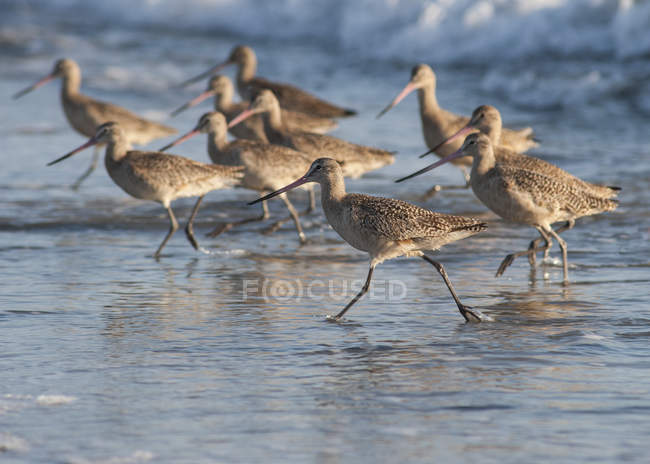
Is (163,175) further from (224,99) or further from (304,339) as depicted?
(224,99)

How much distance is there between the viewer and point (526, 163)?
860 cm

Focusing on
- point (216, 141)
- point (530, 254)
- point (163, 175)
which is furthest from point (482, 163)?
point (216, 141)

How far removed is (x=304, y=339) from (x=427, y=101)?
5.78 metres

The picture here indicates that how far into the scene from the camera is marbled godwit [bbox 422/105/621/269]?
8.12m

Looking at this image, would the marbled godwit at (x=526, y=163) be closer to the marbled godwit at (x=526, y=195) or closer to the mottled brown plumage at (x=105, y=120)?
the marbled godwit at (x=526, y=195)

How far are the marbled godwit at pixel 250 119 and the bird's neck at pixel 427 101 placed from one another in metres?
1.22

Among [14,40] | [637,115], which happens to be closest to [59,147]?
[637,115]

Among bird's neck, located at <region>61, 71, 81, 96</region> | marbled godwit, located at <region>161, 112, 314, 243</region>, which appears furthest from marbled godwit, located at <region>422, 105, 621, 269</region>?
bird's neck, located at <region>61, 71, 81, 96</region>

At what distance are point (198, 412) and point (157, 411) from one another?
0.55ft

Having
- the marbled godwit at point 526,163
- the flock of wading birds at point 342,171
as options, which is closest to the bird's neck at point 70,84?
the flock of wading birds at point 342,171

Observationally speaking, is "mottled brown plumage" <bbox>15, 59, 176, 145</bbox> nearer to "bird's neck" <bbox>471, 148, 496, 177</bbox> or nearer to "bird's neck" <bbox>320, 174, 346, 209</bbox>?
"bird's neck" <bbox>471, 148, 496, 177</bbox>

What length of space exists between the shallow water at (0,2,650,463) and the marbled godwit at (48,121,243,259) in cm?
38

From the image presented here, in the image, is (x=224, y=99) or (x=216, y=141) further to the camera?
(x=224, y=99)

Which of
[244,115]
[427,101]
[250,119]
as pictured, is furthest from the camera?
[250,119]
